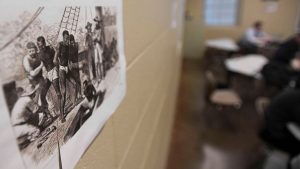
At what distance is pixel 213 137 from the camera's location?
3.24 m

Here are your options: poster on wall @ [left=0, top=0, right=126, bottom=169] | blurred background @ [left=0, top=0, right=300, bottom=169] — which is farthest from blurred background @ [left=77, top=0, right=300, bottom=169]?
poster on wall @ [left=0, top=0, right=126, bottom=169]

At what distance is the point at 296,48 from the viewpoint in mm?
3932

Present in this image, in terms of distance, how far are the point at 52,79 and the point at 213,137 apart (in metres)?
3.14

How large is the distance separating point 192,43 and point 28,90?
716cm

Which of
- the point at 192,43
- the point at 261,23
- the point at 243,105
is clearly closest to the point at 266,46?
the point at 261,23

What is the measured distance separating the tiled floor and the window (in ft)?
12.6

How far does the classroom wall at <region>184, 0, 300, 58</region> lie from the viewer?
6.66 meters

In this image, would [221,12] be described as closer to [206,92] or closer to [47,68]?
[206,92]

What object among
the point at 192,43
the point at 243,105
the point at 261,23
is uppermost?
the point at 261,23

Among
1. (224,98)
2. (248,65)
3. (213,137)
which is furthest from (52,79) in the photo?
(248,65)

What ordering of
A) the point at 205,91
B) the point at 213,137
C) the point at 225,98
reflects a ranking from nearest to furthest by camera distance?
the point at 213,137, the point at 225,98, the point at 205,91

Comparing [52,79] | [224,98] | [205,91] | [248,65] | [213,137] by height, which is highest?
[52,79]

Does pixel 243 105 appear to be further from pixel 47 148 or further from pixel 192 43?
pixel 47 148

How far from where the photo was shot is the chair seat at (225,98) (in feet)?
11.4
